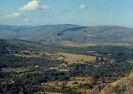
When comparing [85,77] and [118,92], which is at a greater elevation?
[118,92]

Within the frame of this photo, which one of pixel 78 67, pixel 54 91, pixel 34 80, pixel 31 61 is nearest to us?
pixel 54 91

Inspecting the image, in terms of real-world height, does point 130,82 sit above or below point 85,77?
above

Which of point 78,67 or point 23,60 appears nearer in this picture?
point 78,67

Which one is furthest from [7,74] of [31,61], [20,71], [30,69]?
[31,61]

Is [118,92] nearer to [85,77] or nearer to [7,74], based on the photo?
[85,77]

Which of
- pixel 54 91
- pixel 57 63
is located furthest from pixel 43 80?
pixel 57 63

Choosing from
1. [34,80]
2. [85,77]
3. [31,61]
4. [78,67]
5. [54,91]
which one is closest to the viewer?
[54,91]

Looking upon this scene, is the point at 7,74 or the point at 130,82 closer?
the point at 130,82

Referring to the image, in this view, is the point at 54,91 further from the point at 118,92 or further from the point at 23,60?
the point at 23,60

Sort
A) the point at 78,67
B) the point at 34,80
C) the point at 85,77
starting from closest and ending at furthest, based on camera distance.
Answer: the point at 34,80 < the point at 85,77 < the point at 78,67
